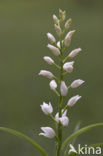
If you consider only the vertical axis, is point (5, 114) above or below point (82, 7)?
below

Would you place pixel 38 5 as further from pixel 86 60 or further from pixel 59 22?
pixel 59 22

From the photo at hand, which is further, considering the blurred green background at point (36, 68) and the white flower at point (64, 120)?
the blurred green background at point (36, 68)

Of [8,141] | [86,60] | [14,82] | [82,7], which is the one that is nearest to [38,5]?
[82,7]

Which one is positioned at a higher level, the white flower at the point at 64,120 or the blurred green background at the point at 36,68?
the blurred green background at the point at 36,68

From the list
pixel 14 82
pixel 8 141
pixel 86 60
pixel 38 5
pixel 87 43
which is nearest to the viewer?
pixel 8 141

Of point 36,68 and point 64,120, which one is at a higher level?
point 36,68

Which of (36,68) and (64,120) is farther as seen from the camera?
(36,68)

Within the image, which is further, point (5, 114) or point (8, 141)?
point (5, 114)

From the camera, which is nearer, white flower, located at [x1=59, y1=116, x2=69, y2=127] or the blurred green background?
white flower, located at [x1=59, y1=116, x2=69, y2=127]
